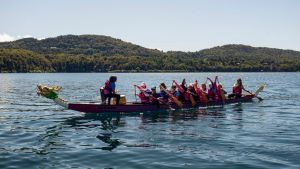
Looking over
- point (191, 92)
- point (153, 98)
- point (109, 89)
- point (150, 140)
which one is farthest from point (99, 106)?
point (150, 140)

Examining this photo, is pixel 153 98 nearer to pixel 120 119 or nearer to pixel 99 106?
pixel 120 119

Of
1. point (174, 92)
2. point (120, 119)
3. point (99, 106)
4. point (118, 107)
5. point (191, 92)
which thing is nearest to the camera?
point (120, 119)

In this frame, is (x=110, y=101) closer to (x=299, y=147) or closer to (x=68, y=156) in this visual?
(x=68, y=156)

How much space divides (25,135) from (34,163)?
575 cm

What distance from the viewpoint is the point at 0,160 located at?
1455 cm

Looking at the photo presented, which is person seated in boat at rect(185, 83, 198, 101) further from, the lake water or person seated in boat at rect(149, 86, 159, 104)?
person seated in boat at rect(149, 86, 159, 104)

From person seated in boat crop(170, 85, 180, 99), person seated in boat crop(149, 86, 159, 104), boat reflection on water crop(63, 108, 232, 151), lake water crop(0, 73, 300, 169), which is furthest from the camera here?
person seated in boat crop(170, 85, 180, 99)

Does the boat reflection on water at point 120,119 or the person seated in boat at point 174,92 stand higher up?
the person seated in boat at point 174,92

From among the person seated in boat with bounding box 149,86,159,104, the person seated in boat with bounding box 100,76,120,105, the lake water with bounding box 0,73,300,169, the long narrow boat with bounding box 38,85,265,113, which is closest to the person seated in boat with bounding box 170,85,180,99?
the long narrow boat with bounding box 38,85,265,113

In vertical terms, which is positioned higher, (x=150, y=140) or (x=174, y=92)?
(x=174, y=92)

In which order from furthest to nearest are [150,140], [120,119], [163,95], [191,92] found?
[191,92], [163,95], [120,119], [150,140]

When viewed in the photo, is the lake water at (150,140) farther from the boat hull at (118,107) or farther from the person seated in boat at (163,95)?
the person seated in boat at (163,95)

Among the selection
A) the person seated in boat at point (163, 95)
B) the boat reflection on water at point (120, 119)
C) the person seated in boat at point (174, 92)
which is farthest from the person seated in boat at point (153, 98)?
the person seated in boat at point (174, 92)

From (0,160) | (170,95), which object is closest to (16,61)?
(170,95)
